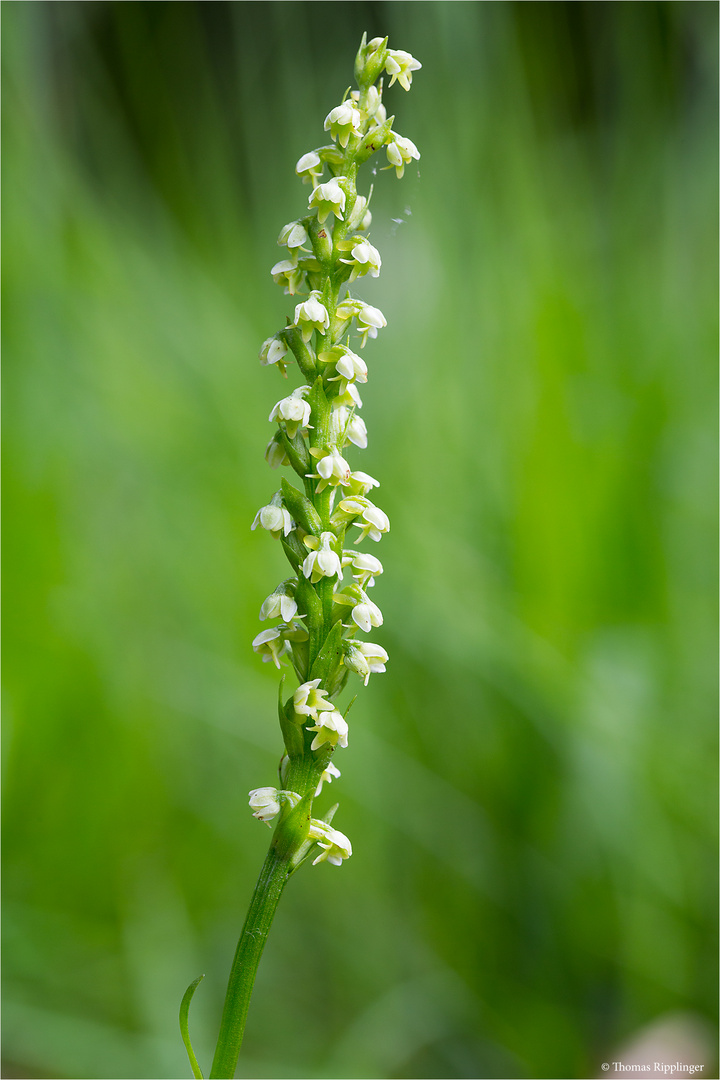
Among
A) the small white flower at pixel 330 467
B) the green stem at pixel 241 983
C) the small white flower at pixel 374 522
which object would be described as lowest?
the green stem at pixel 241 983

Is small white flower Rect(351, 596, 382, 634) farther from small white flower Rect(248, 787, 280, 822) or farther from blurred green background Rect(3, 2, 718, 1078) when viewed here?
blurred green background Rect(3, 2, 718, 1078)

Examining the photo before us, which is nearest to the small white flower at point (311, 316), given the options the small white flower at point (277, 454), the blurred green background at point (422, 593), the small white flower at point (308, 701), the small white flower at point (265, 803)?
the small white flower at point (277, 454)

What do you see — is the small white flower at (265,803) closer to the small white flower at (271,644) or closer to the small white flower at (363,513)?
the small white flower at (271,644)

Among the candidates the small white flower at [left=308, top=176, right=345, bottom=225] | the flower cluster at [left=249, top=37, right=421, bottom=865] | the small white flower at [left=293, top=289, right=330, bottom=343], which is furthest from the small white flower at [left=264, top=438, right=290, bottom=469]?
the small white flower at [left=308, top=176, right=345, bottom=225]

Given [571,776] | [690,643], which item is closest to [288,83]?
[690,643]

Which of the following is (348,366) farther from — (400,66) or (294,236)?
(400,66)

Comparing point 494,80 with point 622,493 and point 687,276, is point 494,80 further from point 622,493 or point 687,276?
point 622,493

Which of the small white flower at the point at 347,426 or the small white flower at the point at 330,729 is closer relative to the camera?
the small white flower at the point at 330,729
